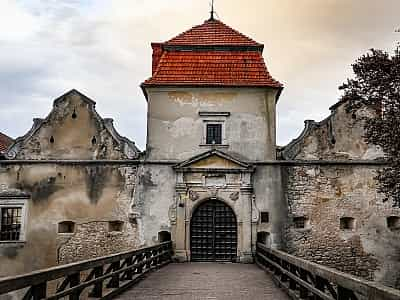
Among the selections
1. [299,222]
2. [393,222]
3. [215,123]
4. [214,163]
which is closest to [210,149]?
[214,163]

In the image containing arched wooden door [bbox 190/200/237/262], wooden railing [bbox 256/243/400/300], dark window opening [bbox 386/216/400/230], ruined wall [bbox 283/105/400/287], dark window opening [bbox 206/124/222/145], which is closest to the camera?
wooden railing [bbox 256/243/400/300]

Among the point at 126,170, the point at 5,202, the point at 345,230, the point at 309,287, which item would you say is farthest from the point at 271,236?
the point at 309,287

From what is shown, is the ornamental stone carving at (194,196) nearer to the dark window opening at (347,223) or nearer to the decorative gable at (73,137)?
the decorative gable at (73,137)

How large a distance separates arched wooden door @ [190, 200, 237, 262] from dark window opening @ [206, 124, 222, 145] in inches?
86.6

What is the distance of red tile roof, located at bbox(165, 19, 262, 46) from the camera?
19.9 metres

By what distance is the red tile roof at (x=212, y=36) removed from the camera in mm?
19859

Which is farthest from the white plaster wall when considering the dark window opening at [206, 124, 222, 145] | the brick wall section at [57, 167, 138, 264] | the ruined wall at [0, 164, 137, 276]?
the brick wall section at [57, 167, 138, 264]

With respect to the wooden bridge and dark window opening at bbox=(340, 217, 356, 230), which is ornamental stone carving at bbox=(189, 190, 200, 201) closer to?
the wooden bridge

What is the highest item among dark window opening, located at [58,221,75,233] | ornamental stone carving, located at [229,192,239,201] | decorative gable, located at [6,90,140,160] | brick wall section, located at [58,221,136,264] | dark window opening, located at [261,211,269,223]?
decorative gable, located at [6,90,140,160]

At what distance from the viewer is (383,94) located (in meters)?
12.4

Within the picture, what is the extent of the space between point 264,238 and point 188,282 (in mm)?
7593

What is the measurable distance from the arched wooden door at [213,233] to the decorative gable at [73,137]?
3.26m

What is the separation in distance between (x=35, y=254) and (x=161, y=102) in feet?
22.8

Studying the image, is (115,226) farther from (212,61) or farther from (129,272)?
(129,272)
